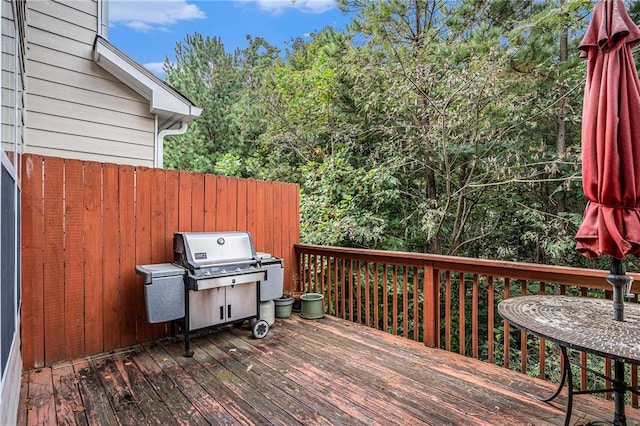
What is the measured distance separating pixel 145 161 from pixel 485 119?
16.1ft

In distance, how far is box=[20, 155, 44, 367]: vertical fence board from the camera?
2.71 meters

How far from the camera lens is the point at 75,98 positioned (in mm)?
3945

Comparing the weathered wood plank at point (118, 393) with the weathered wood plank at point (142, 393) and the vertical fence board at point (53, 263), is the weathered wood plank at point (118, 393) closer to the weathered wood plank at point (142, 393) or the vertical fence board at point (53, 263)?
the weathered wood plank at point (142, 393)

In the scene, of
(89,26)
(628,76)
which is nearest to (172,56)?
(89,26)

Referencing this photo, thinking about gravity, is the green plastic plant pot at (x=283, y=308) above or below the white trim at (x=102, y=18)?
below

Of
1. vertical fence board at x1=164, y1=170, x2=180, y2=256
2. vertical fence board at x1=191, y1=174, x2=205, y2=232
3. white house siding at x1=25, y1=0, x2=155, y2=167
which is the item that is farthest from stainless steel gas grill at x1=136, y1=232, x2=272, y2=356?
white house siding at x1=25, y1=0, x2=155, y2=167

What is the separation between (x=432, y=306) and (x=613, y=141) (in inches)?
83.2

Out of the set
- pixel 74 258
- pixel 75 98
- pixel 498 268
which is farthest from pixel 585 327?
pixel 75 98

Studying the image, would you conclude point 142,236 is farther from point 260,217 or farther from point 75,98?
point 75,98

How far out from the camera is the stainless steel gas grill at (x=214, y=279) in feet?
10.2

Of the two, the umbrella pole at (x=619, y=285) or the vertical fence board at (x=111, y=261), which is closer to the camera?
the umbrella pole at (x=619, y=285)

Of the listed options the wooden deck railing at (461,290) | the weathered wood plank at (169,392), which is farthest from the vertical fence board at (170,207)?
the wooden deck railing at (461,290)

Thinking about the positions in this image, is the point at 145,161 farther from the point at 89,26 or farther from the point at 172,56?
the point at 172,56

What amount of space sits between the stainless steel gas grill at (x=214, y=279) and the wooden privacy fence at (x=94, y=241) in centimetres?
29
